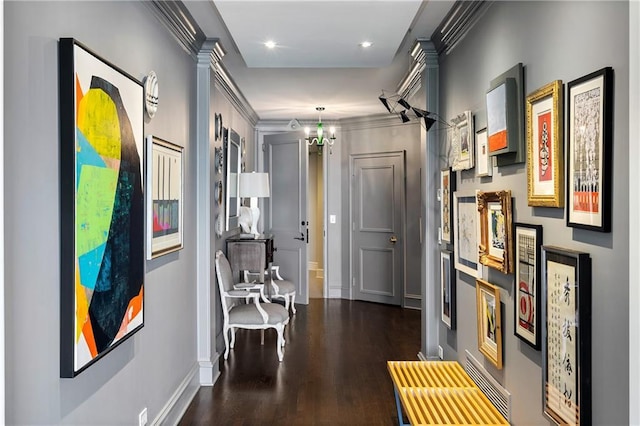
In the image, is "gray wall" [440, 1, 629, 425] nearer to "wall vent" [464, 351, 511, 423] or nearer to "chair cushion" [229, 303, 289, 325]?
"wall vent" [464, 351, 511, 423]

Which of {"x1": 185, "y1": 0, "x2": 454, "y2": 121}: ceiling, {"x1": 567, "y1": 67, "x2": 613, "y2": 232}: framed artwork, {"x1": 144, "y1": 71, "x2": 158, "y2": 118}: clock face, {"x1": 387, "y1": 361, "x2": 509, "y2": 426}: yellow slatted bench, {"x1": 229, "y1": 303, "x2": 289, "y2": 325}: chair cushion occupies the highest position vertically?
{"x1": 185, "y1": 0, "x2": 454, "y2": 121}: ceiling

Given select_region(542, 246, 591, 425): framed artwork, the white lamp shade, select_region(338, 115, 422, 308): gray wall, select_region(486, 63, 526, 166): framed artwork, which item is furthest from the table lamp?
select_region(542, 246, 591, 425): framed artwork

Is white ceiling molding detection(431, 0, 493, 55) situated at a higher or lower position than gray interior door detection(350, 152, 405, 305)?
higher

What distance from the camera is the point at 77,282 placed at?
68.5 inches

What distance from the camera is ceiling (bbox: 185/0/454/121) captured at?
2643mm

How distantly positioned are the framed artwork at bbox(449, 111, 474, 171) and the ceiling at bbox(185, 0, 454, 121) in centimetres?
65

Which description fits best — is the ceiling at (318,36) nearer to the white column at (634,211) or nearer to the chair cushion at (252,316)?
the white column at (634,211)

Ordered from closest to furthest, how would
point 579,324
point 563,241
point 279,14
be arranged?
point 579,324, point 563,241, point 279,14

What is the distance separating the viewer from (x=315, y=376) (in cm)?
387

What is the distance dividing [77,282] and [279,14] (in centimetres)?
177

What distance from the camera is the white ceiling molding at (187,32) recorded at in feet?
8.96

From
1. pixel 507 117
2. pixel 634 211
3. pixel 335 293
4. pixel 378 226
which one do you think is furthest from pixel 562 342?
pixel 335 293

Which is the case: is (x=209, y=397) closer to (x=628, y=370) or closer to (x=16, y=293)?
(x=16, y=293)

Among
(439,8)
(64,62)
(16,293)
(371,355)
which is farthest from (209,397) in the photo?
(439,8)
